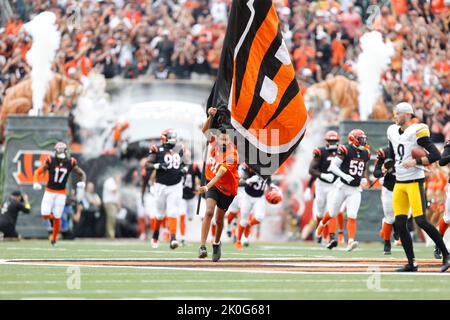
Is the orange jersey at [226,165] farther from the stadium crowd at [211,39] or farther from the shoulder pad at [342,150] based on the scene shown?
the stadium crowd at [211,39]

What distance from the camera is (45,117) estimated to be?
2109 cm

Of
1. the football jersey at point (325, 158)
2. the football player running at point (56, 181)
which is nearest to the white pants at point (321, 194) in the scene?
the football jersey at point (325, 158)

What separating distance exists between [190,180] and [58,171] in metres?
3.11

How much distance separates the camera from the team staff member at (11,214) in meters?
19.5

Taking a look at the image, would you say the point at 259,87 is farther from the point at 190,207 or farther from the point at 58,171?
the point at 190,207

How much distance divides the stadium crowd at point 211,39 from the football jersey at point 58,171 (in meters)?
4.89

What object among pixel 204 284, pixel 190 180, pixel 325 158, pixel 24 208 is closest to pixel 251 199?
pixel 325 158

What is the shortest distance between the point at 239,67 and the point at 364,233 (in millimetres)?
6720

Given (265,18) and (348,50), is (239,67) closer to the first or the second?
(265,18)

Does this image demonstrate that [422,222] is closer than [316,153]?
Yes

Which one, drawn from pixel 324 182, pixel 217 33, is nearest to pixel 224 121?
pixel 324 182

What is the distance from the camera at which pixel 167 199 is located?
17016mm

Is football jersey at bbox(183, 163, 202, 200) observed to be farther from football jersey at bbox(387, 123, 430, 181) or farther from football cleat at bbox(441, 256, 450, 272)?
football cleat at bbox(441, 256, 450, 272)

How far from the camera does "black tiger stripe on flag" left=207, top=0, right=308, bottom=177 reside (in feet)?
48.0
